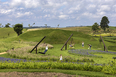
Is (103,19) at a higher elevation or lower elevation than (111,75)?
higher

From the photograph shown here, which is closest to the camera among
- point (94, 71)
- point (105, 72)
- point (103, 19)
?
point (105, 72)

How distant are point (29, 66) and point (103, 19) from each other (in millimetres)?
120657

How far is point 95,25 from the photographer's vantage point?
105m

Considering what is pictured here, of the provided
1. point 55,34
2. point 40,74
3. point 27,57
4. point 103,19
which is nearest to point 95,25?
point 103,19

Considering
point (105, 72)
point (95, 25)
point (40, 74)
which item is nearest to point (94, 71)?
point (105, 72)

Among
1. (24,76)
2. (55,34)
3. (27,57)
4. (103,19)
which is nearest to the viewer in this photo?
(24,76)

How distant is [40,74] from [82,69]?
373 centimetres

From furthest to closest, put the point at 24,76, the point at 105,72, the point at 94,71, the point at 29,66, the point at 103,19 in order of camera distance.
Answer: the point at 103,19
the point at 29,66
the point at 94,71
the point at 105,72
the point at 24,76

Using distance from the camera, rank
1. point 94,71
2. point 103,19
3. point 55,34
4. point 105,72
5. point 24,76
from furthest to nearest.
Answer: point 103,19 < point 55,34 < point 94,71 < point 105,72 < point 24,76

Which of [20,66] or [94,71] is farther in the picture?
[20,66]

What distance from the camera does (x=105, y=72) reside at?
959cm

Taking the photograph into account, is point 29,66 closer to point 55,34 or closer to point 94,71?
point 94,71

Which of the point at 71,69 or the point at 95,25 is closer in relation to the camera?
the point at 71,69

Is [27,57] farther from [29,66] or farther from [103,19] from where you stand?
[103,19]
